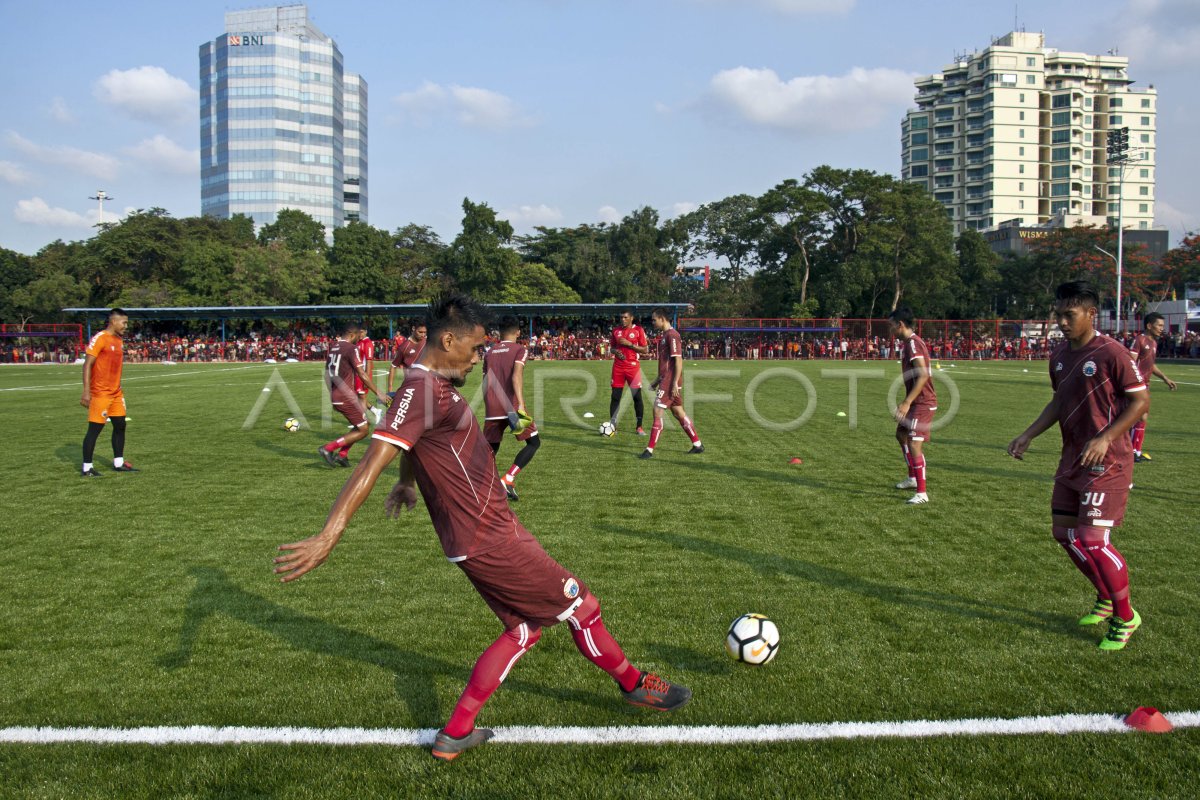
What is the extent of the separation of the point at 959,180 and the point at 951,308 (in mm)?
65819

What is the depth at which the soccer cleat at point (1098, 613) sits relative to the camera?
491cm

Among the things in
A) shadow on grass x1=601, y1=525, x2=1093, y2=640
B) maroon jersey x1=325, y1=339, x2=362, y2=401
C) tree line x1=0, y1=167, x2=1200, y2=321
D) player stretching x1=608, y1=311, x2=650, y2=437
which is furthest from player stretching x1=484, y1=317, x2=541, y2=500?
tree line x1=0, y1=167, x2=1200, y2=321

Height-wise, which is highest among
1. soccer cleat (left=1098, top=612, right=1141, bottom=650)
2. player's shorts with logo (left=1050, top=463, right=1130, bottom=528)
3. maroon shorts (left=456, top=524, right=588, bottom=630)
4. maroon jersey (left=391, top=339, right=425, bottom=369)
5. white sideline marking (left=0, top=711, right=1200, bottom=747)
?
maroon jersey (left=391, top=339, right=425, bottom=369)

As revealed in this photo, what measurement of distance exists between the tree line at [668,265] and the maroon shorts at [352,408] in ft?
152

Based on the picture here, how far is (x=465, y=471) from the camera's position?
3447 millimetres

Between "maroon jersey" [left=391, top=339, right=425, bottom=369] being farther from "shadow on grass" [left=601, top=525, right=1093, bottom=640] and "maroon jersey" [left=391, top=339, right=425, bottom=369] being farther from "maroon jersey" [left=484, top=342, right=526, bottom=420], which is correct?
"shadow on grass" [left=601, top=525, right=1093, bottom=640]

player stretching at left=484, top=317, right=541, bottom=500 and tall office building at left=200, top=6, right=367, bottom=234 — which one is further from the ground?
tall office building at left=200, top=6, right=367, bottom=234

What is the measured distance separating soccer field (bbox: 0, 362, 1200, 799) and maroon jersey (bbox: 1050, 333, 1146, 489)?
0.99m

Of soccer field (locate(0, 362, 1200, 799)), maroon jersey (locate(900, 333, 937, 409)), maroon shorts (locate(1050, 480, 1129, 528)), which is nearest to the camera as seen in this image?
soccer field (locate(0, 362, 1200, 799))

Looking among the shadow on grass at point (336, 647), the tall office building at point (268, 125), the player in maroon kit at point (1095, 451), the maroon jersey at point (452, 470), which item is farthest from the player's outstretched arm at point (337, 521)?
the tall office building at point (268, 125)

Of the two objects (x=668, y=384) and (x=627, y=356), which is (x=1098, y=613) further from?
(x=627, y=356)

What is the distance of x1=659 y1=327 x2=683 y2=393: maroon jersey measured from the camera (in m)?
11.8

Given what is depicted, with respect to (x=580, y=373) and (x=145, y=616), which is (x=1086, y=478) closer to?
(x=145, y=616)

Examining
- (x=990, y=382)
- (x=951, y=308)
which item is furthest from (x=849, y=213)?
(x=990, y=382)
